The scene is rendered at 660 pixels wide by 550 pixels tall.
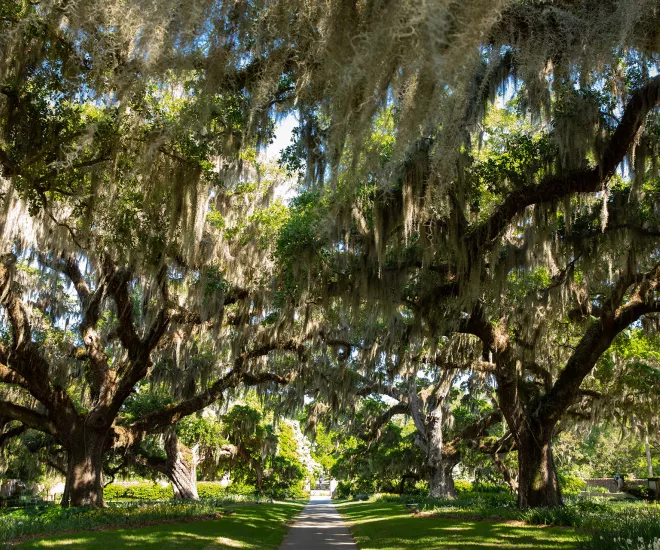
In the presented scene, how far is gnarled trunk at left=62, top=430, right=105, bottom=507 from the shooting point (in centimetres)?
1199

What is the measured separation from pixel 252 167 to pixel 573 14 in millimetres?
8029

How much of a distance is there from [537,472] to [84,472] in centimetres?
962

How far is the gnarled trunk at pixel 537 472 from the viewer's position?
1079 centimetres

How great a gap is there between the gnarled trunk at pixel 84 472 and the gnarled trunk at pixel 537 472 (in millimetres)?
9148

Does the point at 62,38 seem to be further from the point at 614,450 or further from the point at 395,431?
the point at 614,450

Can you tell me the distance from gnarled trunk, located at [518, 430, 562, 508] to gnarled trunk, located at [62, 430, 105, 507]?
9148 millimetres

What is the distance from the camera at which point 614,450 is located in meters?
48.3

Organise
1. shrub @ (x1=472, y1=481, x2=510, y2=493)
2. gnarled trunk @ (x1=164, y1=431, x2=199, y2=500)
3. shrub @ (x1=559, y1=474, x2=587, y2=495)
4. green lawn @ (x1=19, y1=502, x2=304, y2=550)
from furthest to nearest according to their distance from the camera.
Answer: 1. shrub @ (x1=472, y1=481, x2=510, y2=493)
2. shrub @ (x1=559, y1=474, x2=587, y2=495)
3. gnarled trunk @ (x1=164, y1=431, x2=199, y2=500)
4. green lawn @ (x1=19, y1=502, x2=304, y2=550)

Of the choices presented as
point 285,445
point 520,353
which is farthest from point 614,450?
point 520,353

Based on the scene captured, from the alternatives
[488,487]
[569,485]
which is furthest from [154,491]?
[569,485]

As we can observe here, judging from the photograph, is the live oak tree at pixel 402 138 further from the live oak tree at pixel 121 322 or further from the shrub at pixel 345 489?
the shrub at pixel 345 489

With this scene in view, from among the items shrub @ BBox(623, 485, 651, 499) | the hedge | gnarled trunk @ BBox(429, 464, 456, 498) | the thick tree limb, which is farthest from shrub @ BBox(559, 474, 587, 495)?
the thick tree limb

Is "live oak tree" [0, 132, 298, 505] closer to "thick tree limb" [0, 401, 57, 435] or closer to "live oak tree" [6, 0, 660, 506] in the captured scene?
"thick tree limb" [0, 401, 57, 435]

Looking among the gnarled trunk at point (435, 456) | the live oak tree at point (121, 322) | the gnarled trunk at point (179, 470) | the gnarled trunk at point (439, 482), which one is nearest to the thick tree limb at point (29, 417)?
the live oak tree at point (121, 322)
